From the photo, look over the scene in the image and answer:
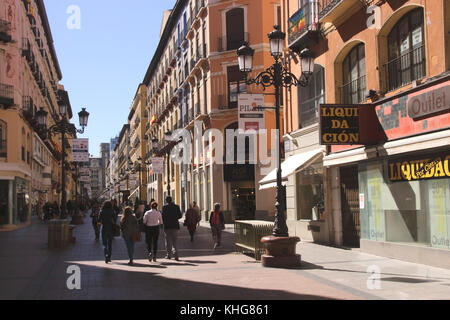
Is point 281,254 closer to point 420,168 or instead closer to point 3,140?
point 420,168

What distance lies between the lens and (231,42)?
35.6 meters

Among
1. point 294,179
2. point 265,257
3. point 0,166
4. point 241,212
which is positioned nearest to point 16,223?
point 0,166

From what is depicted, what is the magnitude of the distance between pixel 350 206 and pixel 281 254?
5.04 m

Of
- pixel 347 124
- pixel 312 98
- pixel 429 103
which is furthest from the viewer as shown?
pixel 312 98

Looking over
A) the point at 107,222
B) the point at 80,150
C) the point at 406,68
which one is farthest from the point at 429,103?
the point at 80,150

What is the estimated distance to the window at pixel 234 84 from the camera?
35094 millimetres

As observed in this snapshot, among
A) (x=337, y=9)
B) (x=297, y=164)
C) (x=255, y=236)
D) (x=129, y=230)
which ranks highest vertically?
(x=337, y=9)

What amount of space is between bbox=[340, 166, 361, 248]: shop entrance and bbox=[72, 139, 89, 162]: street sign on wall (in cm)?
1360

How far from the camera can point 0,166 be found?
3083cm

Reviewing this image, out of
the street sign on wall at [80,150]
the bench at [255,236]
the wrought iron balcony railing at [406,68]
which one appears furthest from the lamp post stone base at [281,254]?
the street sign on wall at [80,150]

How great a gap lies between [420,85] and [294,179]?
9.14m

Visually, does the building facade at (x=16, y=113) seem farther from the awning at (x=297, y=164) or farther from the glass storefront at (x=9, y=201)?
the awning at (x=297, y=164)

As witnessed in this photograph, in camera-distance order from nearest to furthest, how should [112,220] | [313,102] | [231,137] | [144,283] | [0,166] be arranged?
[144,283] < [112,220] < [313,102] < [0,166] < [231,137]

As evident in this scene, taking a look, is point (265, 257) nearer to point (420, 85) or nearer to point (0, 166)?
point (420, 85)
